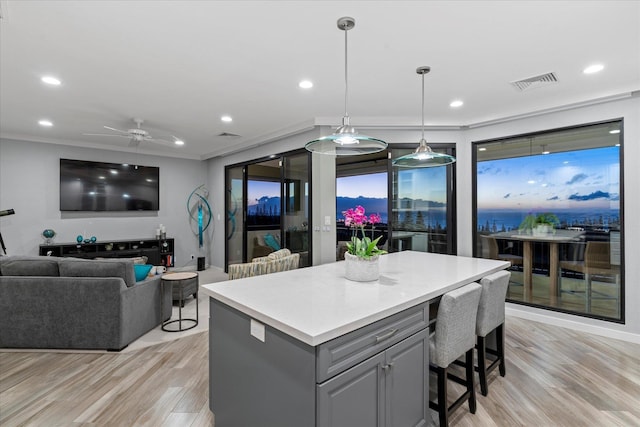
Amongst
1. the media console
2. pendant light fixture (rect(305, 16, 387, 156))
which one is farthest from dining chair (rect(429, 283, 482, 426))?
the media console

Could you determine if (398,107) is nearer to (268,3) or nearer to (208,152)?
(268,3)

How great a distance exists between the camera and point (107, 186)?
236 inches

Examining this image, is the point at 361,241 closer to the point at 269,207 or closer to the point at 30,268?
the point at 30,268

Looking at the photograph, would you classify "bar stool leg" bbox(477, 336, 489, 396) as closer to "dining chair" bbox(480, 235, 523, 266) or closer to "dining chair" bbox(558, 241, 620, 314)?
"dining chair" bbox(558, 241, 620, 314)

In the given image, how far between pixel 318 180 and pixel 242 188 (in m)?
2.54

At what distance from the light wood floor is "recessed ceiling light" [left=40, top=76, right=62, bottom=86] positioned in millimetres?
2688

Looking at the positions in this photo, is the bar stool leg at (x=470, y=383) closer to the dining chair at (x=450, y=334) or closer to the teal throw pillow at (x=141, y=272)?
the dining chair at (x=450, y=334)

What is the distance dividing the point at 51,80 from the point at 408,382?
4.14m

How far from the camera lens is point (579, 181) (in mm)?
3719

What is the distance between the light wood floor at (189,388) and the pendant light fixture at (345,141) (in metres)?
2.03

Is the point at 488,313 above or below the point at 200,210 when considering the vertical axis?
below

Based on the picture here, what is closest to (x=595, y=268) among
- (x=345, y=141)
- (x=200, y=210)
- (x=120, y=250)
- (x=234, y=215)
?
(x=345, y=141)

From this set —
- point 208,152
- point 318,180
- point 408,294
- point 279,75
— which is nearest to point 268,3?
point 279,75

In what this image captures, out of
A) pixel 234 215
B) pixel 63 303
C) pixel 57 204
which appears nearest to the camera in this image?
pixel 63 303
